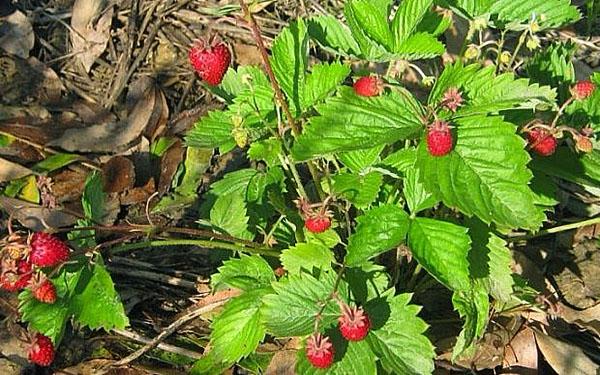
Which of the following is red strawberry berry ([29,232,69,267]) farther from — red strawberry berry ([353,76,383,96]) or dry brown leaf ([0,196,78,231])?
dry brown leaf ([0,196,78,231])

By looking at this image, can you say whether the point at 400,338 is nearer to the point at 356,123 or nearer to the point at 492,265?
the point at 492,265

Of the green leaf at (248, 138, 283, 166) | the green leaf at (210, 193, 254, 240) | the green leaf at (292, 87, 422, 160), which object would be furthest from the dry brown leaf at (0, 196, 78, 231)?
the green leaf at (292, 87, 422, 160)

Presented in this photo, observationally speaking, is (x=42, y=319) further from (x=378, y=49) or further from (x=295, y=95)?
(x=378, y=49)

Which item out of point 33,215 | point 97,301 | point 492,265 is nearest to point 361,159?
point 492,265

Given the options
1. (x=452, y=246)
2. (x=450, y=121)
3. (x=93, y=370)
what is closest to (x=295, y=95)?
(x=450, y=121)

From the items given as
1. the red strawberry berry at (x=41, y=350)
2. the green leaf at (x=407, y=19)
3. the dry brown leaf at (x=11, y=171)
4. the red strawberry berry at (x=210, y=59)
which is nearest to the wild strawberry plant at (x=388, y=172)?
the green leaf at (x=407, y=19)

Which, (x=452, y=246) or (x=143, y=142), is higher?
(x=452, y=246)

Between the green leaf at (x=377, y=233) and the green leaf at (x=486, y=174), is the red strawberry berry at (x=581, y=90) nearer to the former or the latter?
the green leaf at (x=486, y=174)
